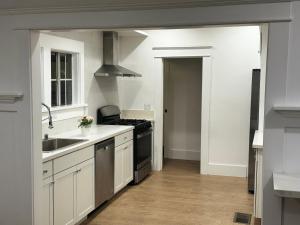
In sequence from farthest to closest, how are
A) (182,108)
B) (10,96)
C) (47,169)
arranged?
(182,108), (47,169), (10,96)

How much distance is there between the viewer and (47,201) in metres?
3.27

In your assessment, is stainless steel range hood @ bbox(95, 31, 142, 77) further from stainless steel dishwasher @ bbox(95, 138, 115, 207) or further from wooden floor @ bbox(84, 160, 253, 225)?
→ wooden floor @ bbox(84, 160, 253, 225)

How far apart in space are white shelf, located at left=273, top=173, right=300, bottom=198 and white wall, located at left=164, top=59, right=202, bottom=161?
16.2 ft

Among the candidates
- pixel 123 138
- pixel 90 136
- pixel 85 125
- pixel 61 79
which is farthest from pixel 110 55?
pixel 90 136

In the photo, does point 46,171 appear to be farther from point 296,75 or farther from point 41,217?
point 296,75

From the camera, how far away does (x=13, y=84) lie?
9.34 feet

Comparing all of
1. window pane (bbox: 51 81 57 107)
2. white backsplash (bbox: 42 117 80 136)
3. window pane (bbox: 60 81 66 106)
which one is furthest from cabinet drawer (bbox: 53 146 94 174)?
window pane (bbox: 60 81 66 106)

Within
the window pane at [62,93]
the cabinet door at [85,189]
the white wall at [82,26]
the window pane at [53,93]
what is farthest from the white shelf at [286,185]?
the window pane at [62,93]

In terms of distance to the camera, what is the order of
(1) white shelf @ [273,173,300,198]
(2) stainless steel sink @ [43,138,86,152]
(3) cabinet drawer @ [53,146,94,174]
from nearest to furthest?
(1) white shelf @ [273,173,300,198], (3) cabinet drawer @ [53,146,94,174], (2) stainless steel sink @ [43,138,86,152]

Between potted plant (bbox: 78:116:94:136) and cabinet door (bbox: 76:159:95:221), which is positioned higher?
potted plant (bbox: 78:116:94:136)

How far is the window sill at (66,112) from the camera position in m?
4.38

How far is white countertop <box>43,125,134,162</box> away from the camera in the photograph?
3375mm

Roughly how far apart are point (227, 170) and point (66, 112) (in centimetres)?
299

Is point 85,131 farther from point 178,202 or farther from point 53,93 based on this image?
point 178,202
